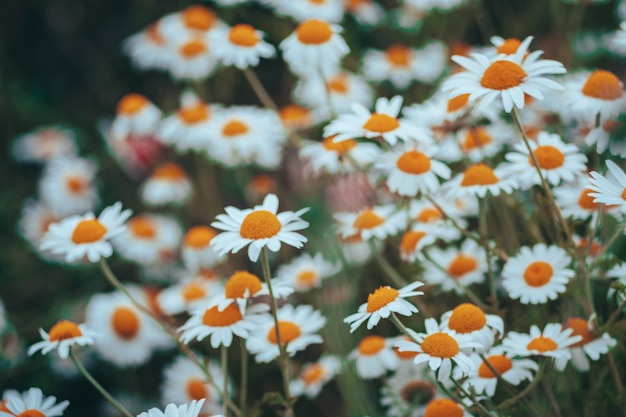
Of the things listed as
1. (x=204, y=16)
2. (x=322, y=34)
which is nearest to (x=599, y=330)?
(x=322, y=34)

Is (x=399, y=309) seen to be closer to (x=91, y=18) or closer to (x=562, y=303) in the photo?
(x=562, y=303)

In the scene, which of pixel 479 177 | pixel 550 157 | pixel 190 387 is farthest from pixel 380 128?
pixel 190 387

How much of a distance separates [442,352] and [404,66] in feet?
4.74

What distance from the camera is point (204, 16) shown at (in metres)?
2.30

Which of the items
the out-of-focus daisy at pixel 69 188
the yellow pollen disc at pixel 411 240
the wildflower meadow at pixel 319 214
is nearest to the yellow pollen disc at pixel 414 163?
the wildflower meadow at pixel 319 214

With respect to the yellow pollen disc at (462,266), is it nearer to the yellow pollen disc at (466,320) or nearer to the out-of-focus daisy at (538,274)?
the out-of-focus daisy at (538,274)

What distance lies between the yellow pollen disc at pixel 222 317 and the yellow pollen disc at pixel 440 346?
0.32 metres

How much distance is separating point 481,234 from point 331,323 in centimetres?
40

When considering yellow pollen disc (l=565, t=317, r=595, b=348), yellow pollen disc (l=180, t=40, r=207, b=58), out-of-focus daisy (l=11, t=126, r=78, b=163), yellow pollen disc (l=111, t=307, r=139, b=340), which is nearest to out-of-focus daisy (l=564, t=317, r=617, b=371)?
yellow pollen disc (l=565, t=317, r=595, b=348)

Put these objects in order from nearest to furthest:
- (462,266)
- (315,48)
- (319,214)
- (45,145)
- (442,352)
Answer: (442,352), (462,266), (315,48), (319,214), (45,145)

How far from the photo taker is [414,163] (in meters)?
1.27

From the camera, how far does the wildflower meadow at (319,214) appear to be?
116 centimetres

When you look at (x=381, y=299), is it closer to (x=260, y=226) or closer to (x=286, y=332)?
(x=260, y=226)

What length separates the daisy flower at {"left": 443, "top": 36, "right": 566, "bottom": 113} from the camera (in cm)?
112
